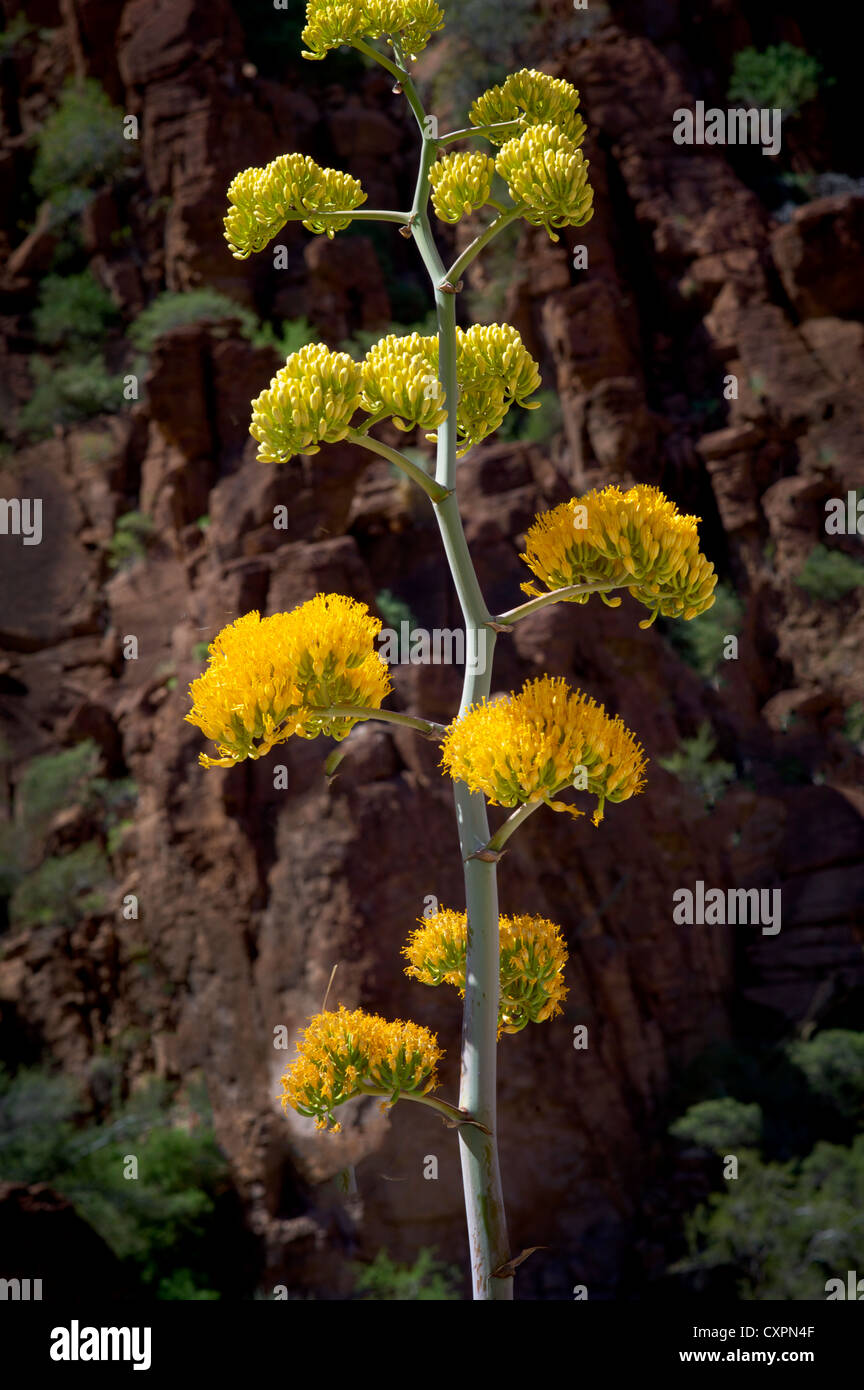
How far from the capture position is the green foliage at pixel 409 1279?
9.96m

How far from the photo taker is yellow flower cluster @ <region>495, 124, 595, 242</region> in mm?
3492

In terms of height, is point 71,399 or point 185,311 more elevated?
point 185,311

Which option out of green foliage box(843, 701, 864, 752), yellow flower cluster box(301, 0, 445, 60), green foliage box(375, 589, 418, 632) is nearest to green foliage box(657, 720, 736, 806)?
green foliage box(843, 701, 864, 752)

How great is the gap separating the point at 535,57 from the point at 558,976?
2196 cm

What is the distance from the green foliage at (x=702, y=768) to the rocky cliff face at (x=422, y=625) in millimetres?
291

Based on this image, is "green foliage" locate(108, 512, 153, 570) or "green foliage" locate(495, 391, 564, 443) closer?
"green foliage" locate(108, 512, 153, 570)

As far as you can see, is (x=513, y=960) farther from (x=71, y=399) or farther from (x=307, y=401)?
(x=71, y=399)

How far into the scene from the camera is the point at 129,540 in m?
16.3

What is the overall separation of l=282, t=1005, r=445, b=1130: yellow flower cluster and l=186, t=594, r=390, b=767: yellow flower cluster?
2.69 feet

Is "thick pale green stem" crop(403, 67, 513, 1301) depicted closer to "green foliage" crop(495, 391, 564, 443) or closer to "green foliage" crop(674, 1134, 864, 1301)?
"green foliage" crop(674, 1134, 864, 1301)

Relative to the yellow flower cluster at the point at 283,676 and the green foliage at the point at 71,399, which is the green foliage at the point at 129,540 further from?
the yellow flower cluster at the point at 283,676

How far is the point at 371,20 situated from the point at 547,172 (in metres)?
0.96

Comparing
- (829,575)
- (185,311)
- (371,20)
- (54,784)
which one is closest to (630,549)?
(371,20)

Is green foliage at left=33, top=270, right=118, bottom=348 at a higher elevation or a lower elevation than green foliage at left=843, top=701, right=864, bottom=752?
higher
